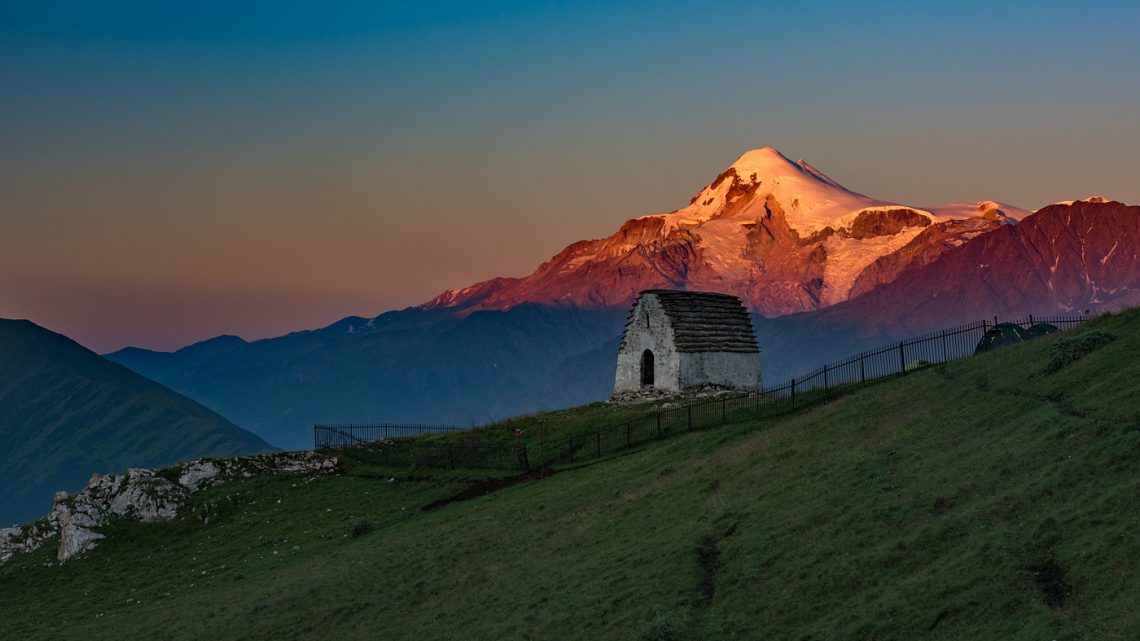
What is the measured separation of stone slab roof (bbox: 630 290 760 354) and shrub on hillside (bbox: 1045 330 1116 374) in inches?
1452

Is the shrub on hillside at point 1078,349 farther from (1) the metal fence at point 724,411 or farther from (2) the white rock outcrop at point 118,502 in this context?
(2) the white rock outcrop at point 118,502

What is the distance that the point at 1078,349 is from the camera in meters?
34.7

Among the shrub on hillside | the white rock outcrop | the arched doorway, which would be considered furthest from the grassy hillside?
the arched doorway

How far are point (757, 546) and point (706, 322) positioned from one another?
47.3 metres

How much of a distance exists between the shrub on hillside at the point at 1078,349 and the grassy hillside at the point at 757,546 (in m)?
0.07

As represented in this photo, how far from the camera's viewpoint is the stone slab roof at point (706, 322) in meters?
71.9

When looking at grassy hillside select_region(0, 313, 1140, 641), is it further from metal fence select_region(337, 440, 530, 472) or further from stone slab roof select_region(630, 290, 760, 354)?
stone slab roof select_region(630, 290, 760, 354)

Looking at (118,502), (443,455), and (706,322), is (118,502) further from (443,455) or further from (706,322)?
(706,322)

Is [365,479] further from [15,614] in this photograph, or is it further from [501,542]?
[501,542]

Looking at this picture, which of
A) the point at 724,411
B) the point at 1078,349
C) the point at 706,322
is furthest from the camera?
the point at 706,322

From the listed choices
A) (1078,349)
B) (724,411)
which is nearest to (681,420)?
(724,411)

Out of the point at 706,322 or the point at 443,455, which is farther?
the point at 706,322

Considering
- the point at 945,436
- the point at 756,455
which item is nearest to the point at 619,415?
the point at 756,455

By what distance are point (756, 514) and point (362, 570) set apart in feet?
53.2
